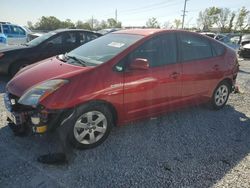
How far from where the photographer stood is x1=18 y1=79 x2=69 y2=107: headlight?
2.90 metres

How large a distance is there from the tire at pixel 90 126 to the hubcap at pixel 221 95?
104 inches

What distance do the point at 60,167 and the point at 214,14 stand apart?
7192 cm

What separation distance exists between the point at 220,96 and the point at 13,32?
1290 cm

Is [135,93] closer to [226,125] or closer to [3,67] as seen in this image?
[226,125]

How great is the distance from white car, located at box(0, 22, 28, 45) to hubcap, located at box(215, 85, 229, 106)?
39.9 feet

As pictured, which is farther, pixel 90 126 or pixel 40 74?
pixel 40 74

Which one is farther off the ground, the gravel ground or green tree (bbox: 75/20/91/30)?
the gravel ground

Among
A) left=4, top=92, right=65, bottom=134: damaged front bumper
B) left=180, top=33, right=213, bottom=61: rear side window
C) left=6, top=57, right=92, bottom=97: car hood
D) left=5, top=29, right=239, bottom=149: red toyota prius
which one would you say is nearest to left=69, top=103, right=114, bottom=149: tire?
left=5, top=29, right=239, bottom=149: red toyota prius

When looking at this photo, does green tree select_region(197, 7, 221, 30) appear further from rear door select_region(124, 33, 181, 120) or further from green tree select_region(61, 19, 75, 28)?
rear door select_region(124, 33, 181, 120)

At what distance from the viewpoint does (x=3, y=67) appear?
260 inches

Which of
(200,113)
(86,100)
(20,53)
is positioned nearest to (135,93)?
(86,100)

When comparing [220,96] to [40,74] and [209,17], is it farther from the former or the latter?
[209,17]

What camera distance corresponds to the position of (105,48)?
3863 millimetres

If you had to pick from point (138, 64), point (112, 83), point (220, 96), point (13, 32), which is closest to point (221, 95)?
point (220, 96)
